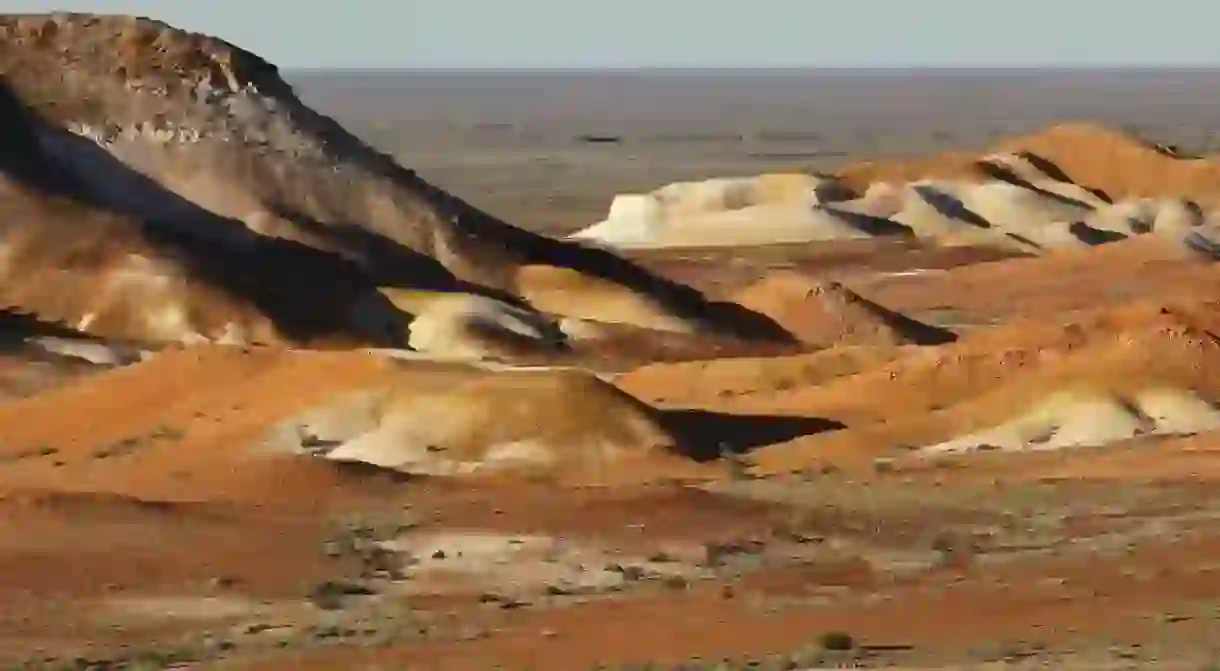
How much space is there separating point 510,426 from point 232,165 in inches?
957

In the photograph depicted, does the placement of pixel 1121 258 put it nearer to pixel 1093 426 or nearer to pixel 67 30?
pixel 67 30

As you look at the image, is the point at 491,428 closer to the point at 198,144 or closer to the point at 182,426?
the point at 182,426

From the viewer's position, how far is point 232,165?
5644 centimetres

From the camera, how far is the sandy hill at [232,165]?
5525 cm

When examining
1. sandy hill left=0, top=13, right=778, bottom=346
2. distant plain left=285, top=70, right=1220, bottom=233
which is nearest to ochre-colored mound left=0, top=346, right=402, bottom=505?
sandy hill left=0, top=13, right=778, bottom=346

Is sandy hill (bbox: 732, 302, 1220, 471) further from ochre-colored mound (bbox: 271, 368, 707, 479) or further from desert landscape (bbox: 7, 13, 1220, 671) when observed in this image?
ochre-colored mound (bbox: 271, 368, 707, 479)

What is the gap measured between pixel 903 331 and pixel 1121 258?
60.1 ft

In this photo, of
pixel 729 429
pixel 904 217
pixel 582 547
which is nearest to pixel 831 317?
pixel 729 429

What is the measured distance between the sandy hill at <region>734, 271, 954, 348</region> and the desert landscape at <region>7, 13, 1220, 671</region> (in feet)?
0.40

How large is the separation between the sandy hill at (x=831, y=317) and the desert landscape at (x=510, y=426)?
4.8 inches

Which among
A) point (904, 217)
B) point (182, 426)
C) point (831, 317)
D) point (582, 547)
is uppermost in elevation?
point (582, 547)

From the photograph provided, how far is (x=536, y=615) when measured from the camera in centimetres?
2102

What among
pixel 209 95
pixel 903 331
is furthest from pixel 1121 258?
pixel 209 95

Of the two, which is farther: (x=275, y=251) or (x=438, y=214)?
(x=438, y=214)
